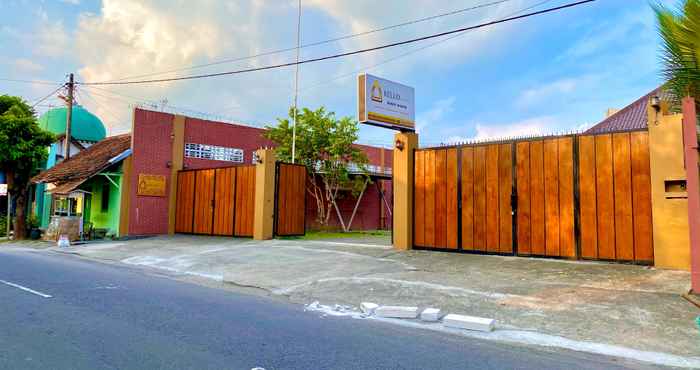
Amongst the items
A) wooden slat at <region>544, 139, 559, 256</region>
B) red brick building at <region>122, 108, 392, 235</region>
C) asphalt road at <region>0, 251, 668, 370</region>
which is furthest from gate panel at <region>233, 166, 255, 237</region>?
wooden slat at <region>544, 139, 559, 256</region>

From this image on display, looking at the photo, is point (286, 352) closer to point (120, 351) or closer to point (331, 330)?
point (331, 330)

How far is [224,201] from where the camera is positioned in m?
20.7

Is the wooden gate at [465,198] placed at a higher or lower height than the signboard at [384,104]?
lower

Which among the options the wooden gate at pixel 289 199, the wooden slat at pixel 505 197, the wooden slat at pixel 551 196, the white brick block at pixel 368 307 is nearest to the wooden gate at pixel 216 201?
the wooden gate at pixel 289 199

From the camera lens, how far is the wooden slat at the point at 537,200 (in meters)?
11.3

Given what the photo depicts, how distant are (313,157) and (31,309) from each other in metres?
18.8

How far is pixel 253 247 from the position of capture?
15.9 metres

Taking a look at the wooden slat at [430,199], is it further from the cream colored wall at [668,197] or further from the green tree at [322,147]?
the green tree at [322,147]

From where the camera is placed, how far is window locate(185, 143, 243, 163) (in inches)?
953

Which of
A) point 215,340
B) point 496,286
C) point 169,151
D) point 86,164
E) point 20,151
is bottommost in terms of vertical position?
point 215,340

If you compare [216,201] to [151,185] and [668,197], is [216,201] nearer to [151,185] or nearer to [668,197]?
[151,185]

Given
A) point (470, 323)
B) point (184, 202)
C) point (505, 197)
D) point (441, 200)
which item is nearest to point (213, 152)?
point (184, 202)

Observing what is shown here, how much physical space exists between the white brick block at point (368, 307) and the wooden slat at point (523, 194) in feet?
18.0

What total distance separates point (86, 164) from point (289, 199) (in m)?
11.1
